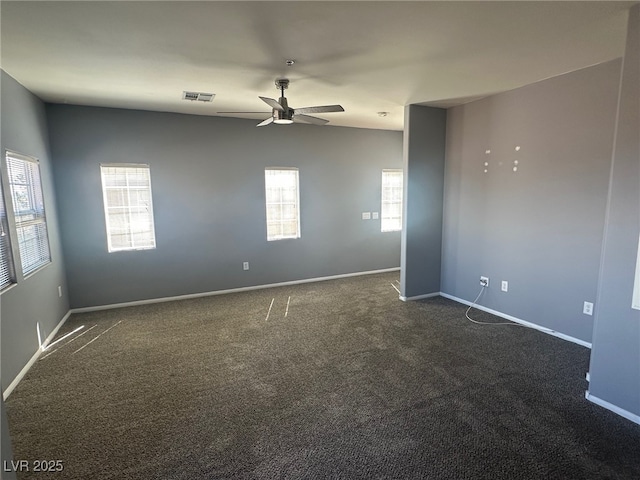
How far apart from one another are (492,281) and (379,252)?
236cm

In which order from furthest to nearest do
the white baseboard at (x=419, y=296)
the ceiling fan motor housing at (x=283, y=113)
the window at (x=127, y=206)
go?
the white baseboard at (x=419, y=296) → the window at (x=127, y=206) → the ceiling fan motor housing at (x=283, y=113)

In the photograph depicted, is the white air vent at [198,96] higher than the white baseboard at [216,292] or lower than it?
higher

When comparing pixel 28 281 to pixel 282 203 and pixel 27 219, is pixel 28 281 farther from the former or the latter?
pixel 282 203

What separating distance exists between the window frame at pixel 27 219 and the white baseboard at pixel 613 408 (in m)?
4.83

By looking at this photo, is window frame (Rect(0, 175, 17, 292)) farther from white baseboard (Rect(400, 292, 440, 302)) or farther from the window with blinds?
white baseboard (Rect(400, 292, 440, 302))

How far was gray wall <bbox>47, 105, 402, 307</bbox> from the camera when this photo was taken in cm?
418

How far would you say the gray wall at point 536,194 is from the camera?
302 centimetres

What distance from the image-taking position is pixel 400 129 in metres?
5.98

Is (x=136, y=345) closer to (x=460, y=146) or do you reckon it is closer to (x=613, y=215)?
(x=613, y=215)

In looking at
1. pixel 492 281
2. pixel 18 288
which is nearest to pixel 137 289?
pixel 18 288

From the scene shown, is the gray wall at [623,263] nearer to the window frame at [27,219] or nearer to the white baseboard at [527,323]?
the white baseboard at [527,323]

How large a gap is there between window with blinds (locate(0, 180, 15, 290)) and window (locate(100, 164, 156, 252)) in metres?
1.58

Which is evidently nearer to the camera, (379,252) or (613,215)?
(613,215)

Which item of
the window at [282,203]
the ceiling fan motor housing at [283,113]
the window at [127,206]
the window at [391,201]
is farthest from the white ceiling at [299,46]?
the window at [391,201]
